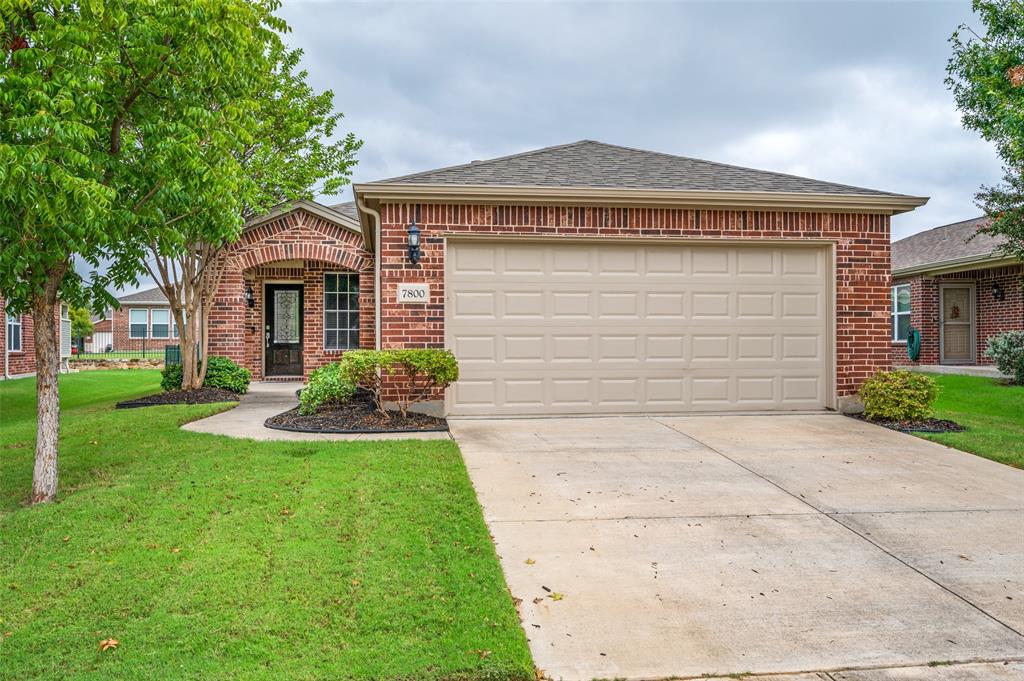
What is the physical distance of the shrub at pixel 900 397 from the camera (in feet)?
26.9

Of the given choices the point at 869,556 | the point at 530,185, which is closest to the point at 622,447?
the point at 869,556

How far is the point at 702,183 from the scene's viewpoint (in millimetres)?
9133

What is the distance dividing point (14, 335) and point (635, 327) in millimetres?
15414

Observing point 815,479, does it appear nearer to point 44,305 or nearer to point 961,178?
point 44,305

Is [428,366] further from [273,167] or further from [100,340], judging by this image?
[100,340]

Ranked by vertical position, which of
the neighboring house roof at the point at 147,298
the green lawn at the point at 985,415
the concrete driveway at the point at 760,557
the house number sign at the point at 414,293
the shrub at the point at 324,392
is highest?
the neighboring house roof at the point at 147,298

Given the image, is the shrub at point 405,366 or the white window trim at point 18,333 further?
the white window trim at point 18,333

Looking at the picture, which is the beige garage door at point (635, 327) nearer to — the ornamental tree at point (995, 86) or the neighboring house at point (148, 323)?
the ornamental tree at point (995, 86)

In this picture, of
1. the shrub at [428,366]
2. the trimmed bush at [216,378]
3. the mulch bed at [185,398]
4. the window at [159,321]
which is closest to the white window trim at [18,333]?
the trimmed bush at [216,378]

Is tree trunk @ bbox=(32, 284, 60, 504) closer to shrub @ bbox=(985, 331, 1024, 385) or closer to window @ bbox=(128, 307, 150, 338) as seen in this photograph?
shrub @ bbox=(985, 331, 1024, 385)

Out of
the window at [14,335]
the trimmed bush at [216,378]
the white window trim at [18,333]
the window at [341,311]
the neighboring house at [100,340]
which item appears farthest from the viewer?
the neighboring house at [100,340]

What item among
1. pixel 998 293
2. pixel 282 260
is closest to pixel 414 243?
pixel 282 260

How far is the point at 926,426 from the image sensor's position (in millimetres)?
7965

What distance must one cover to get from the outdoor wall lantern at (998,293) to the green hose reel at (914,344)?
181 cm
